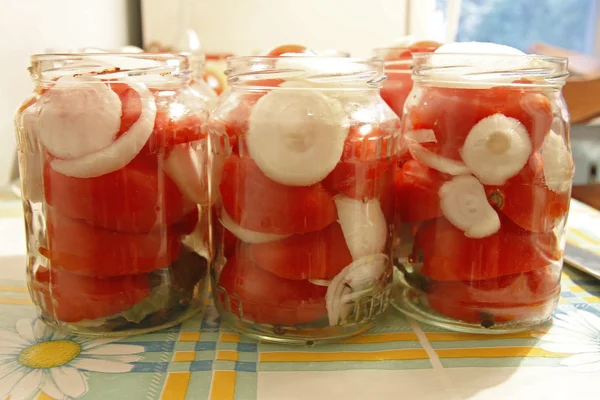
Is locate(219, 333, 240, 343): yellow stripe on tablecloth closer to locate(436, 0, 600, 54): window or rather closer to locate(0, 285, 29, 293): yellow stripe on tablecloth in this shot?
locate(0, 285, 29, 293): yellow stripe on tablecloth

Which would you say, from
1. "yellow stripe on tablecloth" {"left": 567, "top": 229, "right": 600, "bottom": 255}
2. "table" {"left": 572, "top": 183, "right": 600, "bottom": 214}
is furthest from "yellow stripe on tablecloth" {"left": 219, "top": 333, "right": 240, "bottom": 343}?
"table" {"left": 572, "top": 183, "right": 600, "bottom": 214}

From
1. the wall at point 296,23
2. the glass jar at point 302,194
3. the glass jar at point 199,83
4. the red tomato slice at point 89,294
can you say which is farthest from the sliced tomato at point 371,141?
the wall at point 296,23

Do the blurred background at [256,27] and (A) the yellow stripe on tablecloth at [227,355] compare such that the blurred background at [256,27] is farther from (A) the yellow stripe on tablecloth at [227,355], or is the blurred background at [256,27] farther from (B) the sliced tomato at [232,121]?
(A) the yellow stripe on tablecloth at [227,355]

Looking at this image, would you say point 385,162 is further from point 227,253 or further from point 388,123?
point 227,253

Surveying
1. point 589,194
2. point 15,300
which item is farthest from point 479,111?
point 589,194

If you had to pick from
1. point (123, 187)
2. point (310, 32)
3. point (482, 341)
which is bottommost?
point (482, 341)

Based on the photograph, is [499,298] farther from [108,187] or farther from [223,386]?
[108,187]

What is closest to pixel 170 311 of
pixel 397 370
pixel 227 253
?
pixel 227 253
